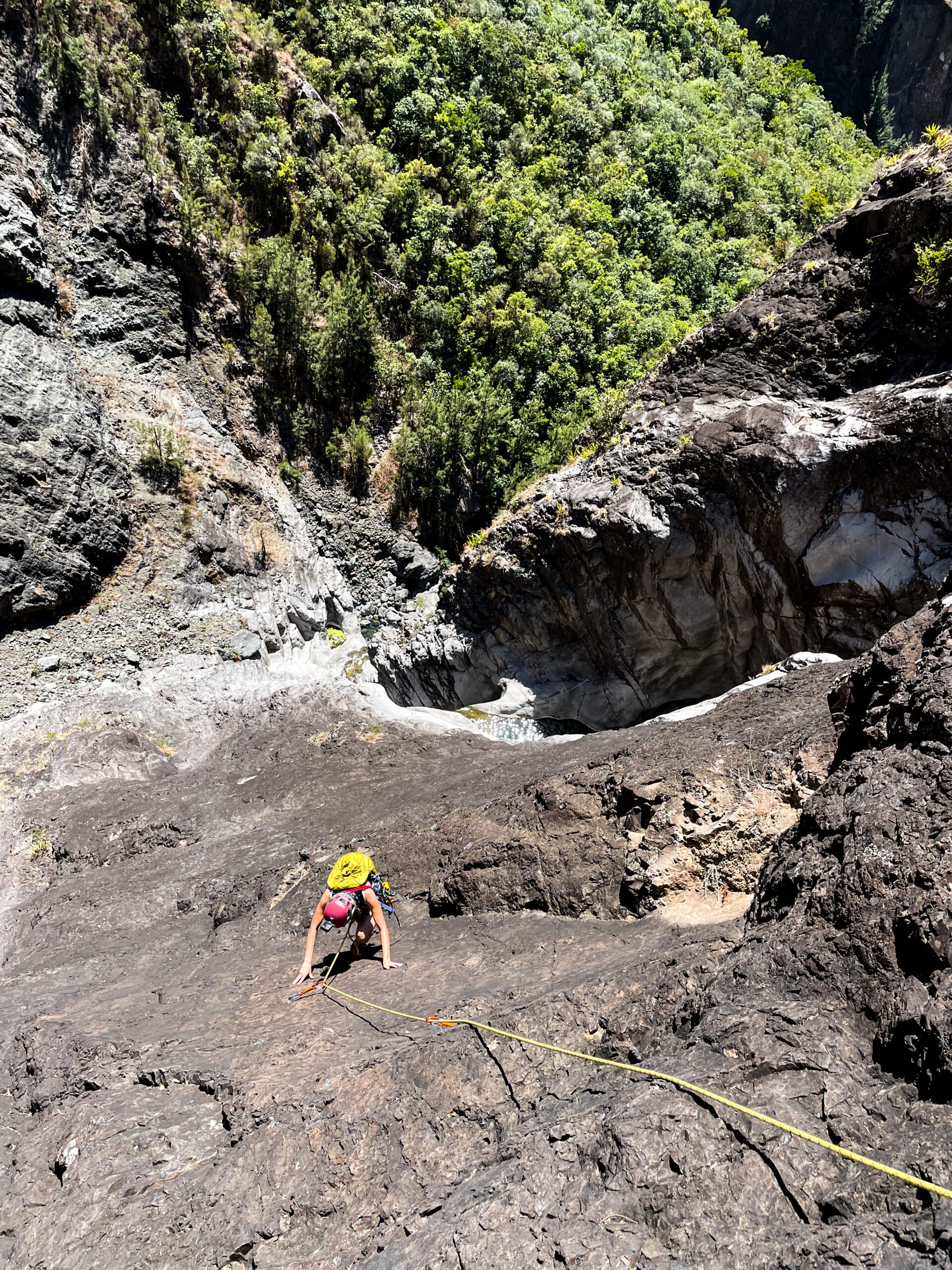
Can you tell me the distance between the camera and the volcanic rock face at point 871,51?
108 feet

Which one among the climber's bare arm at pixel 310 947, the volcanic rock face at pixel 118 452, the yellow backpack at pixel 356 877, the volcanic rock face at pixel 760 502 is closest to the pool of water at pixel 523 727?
the volcanic rock face at pixel 760 502

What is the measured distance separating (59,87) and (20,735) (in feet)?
48.5

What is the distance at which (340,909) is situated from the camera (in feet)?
18.5

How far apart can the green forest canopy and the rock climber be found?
12157mm

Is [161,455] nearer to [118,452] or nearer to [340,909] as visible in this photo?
[118,452]

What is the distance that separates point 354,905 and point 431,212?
18.0m

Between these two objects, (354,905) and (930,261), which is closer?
(354,905)

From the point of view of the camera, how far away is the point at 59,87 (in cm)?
1677

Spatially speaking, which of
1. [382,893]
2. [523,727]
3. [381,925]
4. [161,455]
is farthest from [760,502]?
[161,455]

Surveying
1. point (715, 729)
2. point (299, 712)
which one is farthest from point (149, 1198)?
point (299, 712)

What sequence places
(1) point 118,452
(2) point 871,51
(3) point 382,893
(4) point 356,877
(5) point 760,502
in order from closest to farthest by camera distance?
(4) point 356,877 → (3) point 382,893 → (5) point 760,502 → (1) point 118,452 → (2) point 871,51

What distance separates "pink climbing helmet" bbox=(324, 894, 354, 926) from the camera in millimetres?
5629

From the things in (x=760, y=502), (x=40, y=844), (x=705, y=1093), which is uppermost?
(x=760, y=502)

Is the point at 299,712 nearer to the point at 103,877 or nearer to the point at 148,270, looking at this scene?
the point at 103,877
